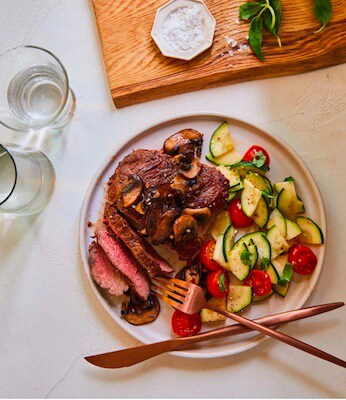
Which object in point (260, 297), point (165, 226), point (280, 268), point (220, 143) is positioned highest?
point (220, 143)

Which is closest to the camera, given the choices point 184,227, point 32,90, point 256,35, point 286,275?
point 184,227

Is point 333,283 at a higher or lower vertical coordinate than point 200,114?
lower

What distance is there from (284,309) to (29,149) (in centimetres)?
149

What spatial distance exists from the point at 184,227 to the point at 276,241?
45 centimetres

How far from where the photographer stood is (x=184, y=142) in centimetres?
273

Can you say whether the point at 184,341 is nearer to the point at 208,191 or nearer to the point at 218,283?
the point at 218,283

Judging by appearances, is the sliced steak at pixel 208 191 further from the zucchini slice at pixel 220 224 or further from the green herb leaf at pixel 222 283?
the green herb leaf at pixel 222 283

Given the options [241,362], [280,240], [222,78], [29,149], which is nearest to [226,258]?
[280,240]

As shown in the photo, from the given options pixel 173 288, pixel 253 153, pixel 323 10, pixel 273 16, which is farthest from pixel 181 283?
pixel 323 10

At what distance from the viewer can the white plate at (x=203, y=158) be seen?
2717 millimetres

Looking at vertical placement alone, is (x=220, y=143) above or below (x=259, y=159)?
above

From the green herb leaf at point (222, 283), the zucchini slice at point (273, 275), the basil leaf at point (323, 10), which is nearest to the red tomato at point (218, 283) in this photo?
the green herb leaf at point (222, 283)

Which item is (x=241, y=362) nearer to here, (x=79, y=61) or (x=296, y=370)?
(x=296, y=370)

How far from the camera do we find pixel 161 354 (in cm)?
280
